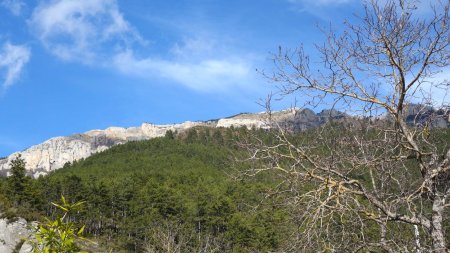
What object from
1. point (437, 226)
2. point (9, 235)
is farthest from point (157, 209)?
point (437, 226)

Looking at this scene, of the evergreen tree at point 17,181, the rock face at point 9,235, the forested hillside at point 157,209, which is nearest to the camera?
the rock face at point 9,235

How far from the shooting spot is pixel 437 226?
6645 mm

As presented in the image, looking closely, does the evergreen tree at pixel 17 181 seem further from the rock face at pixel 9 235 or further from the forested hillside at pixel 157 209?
the rock face at pixel 9 235

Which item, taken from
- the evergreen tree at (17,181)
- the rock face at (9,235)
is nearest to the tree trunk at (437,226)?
the rock face at (9,235)

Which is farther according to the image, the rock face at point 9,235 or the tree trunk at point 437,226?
the rock face at point 9,235

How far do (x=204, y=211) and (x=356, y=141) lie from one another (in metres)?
73.6

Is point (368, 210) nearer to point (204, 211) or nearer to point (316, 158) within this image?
point (316, 158)

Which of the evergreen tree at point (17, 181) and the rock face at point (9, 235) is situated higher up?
the evergreen tree at point (17, 181)

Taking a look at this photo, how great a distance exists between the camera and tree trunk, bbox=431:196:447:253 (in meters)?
6.55

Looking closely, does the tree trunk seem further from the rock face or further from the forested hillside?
the rock face

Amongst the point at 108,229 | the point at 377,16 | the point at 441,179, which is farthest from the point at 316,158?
the point at 108,229

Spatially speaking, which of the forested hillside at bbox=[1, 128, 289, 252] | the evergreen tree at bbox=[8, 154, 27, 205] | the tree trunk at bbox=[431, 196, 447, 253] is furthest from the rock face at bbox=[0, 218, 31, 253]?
the tree trunk at bbox=[431, 196, 447, 253]

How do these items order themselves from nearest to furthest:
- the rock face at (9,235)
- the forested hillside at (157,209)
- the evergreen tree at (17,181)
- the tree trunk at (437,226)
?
the tree trunk at (437,226) → the rock face at (9,235) → the forested hillside at (157,209) → the evergreen tree at (17,181)

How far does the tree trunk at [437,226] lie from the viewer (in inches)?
258
